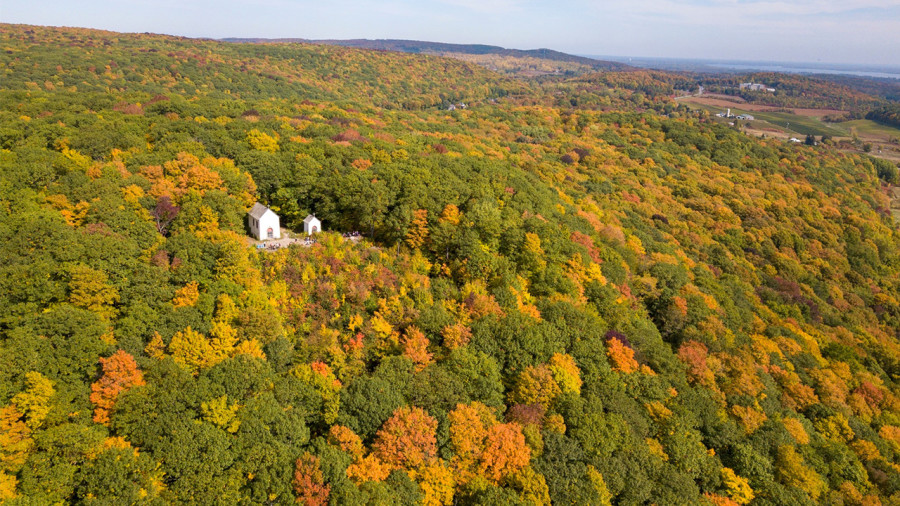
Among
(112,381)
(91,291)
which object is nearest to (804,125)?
(91,291)

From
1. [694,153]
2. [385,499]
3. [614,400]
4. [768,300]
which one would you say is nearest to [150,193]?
[385,499]

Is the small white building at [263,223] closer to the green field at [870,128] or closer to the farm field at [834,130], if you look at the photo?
the farm field at [834,130]

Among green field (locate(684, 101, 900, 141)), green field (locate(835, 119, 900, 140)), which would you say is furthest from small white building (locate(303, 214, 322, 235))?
green field (locate(835, 119, 900, 140))

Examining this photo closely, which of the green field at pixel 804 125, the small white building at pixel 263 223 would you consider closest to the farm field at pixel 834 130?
the green field at pixel 804 125

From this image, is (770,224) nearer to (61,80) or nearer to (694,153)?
(694,153)

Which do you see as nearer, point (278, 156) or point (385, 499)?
point (385, 499)

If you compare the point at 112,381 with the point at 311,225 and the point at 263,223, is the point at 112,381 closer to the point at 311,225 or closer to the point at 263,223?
the point at 263,223
